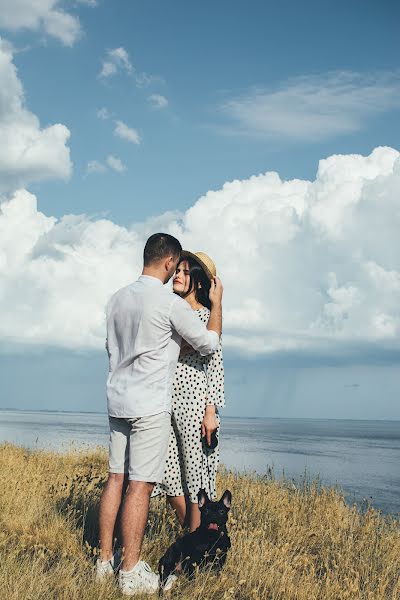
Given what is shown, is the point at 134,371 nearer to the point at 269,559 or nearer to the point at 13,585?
the point at 13,585

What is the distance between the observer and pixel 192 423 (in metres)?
4.73

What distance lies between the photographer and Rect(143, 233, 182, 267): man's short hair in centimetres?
427

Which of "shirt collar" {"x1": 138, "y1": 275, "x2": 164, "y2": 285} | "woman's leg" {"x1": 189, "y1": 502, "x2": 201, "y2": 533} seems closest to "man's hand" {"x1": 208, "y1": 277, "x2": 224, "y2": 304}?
"shirt collar" {"x1": 138, "y1": 275, "x2": 164, "y2": 285}

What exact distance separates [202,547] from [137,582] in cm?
51

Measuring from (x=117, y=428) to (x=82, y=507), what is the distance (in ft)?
8.64

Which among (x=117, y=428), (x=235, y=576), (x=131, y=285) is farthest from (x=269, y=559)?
(x=131, y=285)

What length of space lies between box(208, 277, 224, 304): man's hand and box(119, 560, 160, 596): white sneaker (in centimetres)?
185

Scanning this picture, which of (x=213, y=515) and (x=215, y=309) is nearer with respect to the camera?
(x=213, y=515)

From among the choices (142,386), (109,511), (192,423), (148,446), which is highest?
(142,386)

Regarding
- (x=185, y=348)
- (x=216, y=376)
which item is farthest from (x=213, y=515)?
(x=185, y=348)

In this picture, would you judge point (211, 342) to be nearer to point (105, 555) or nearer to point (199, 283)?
point (199, 283)

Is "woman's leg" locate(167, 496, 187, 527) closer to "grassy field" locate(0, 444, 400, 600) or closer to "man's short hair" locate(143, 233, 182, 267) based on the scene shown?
"grassy field" locate(0, 444, 400, 600)

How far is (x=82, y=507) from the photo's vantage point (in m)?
6.52

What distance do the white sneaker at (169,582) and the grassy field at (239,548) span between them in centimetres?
5
